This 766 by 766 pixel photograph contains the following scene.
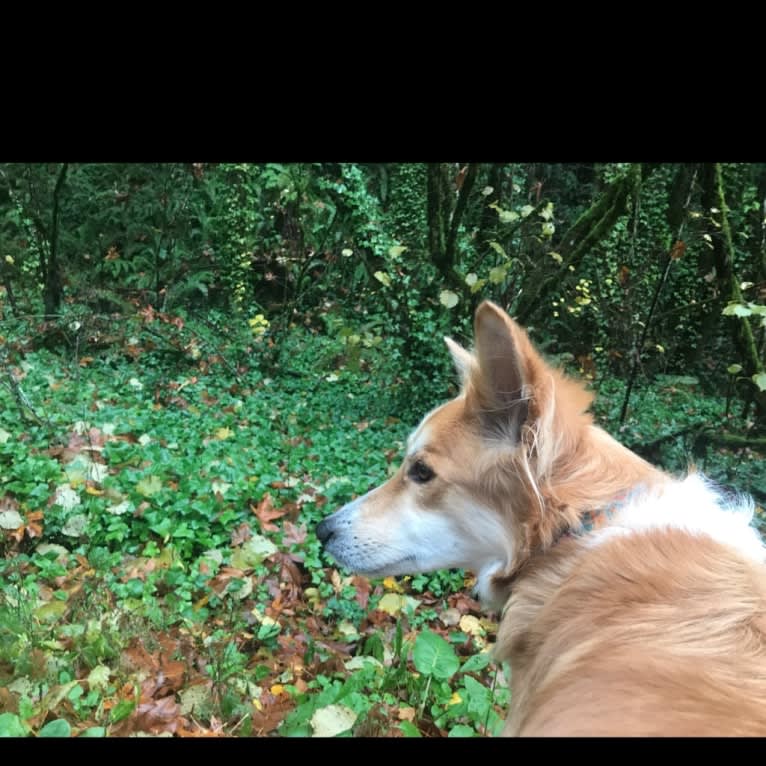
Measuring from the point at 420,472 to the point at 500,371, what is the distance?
1.96ft

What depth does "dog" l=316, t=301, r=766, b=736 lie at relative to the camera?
4.67 feet

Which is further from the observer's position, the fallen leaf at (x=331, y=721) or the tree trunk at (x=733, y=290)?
the tree trunk at (x=733, y=290)

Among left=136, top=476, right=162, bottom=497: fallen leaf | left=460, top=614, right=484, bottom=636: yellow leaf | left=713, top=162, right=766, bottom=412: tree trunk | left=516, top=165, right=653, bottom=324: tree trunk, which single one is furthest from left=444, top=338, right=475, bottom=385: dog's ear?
left=713, top=162, right=766, bottom=412: tree trunk

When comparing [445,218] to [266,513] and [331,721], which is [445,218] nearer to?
[266,513]

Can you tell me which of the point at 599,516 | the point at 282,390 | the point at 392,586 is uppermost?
the point at 599,516

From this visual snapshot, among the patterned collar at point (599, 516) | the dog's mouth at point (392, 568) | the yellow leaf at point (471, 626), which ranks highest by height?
the patterned collar at point (599, 516)

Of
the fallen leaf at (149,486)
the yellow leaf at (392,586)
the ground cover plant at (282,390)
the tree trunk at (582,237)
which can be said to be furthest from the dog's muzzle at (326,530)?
the tree trunk at (582,237)

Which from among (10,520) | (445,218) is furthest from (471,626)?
(445,218)

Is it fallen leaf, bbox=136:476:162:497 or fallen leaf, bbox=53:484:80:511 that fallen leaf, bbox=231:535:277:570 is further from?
fallen leaf, bbox=53:484:80:511

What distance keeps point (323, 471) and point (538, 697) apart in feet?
12.0

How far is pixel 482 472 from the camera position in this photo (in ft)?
7.28

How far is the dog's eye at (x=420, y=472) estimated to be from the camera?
7.95 feet

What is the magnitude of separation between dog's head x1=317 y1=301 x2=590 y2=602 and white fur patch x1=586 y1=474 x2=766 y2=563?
0.26 m

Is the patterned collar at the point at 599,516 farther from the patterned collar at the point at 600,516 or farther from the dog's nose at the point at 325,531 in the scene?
the dog's nose at the point at 325,531
